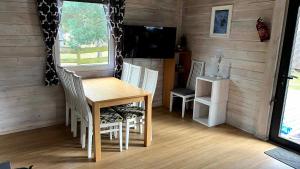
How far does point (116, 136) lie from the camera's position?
3.39 m

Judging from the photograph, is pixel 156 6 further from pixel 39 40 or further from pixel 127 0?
pixel 39 40

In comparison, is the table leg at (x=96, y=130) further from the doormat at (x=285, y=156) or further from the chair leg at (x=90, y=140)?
the doormat at (x=285, y=156)

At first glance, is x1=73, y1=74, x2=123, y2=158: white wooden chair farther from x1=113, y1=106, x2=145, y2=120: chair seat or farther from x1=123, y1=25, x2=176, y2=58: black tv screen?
x1=123, y1=25, x2=176, y2=58: black tv screen

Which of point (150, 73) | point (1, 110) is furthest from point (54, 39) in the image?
point (150, 73)

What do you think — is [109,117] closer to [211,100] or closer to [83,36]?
[83,36]

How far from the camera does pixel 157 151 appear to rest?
3014mm

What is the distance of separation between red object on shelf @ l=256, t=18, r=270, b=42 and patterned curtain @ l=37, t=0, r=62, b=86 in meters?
2.73

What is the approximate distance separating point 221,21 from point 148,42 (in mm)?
1225

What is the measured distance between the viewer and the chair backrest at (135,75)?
3.55 metres

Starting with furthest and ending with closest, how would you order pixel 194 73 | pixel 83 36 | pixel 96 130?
pixel 194 73 → pixel 83 36 → pixel 96 130

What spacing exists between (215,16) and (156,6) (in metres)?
1.04

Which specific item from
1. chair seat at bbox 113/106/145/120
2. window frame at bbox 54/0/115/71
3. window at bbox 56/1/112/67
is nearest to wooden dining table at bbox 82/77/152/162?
chair seat at bbox 113/106/145/120

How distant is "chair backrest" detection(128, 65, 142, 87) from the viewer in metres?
3.55

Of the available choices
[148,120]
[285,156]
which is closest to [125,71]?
[148,120]
